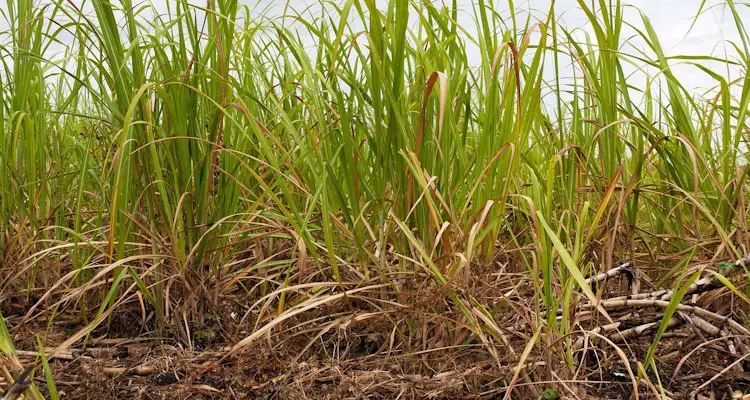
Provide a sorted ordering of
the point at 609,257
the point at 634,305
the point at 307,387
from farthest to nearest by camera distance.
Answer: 1. the point at 609,257
2. the point at 634,305
3. the point at 307,387

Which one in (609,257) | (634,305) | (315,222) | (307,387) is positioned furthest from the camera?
(315,222)

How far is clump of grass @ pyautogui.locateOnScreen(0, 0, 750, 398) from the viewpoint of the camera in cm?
133

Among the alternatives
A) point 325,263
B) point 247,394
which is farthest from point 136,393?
point 325,263

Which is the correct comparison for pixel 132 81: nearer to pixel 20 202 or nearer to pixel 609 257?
pixel 20 202

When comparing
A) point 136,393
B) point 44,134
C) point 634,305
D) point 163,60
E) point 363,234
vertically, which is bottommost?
point 136,393

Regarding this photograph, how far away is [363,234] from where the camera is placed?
5.15ft

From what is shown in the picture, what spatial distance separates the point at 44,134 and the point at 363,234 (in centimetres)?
95

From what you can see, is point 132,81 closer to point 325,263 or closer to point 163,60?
point 163,60

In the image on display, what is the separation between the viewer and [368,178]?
1577 mm

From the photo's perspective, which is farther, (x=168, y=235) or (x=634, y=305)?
(x=168, y=235)

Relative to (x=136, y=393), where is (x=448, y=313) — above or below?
above

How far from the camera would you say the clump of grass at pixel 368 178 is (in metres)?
1.33

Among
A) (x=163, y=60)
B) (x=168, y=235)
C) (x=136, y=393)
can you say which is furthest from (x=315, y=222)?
(x=136, y=393)

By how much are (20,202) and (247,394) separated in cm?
92
